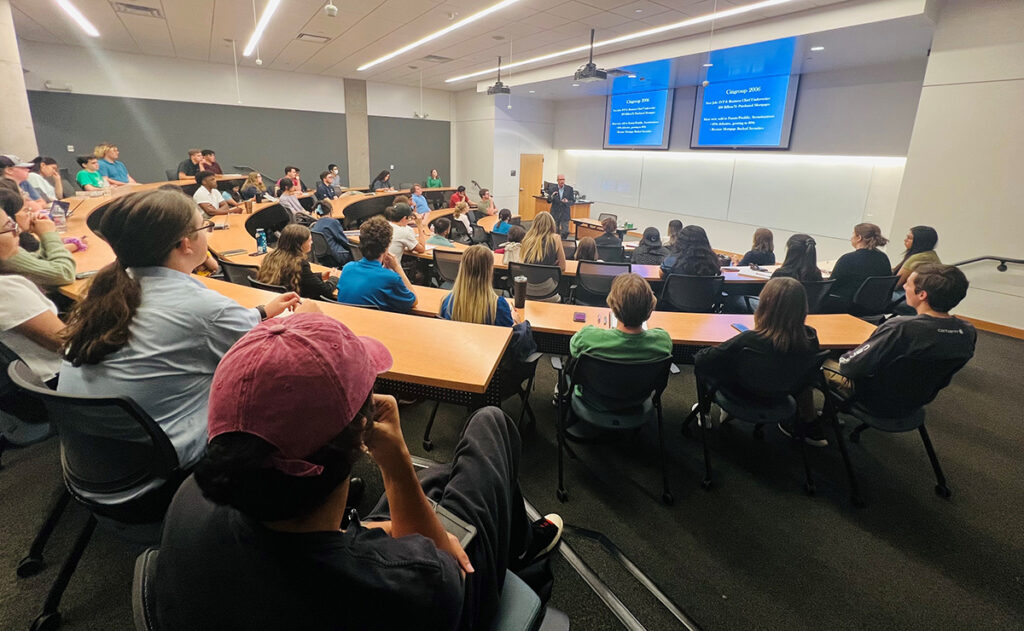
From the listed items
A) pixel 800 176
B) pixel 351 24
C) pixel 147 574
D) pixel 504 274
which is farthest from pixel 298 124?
pixel 147 574

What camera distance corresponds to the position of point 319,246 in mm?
5156

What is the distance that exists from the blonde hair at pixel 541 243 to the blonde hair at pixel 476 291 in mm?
1929

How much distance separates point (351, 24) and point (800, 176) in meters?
7.84

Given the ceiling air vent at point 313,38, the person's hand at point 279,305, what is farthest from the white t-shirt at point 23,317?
the ceiling air vent at point 313,38

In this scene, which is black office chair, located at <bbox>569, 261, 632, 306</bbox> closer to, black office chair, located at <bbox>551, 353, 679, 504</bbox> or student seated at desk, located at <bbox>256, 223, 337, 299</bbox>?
black office chair, located at <bbox>551, 353, 679, 504</bbox>

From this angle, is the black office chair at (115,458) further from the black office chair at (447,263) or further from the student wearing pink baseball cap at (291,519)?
the black office chair at (447,263)

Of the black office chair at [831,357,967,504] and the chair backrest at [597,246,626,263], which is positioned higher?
the chair backrest at [597,246,626,263]

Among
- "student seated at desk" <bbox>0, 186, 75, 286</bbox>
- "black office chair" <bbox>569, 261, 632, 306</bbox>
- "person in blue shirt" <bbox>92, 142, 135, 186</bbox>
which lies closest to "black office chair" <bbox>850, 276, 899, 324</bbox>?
"black office chair" <bbox>569, 261, 632, 306</bbox>

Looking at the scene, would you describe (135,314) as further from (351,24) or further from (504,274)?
(351,24)

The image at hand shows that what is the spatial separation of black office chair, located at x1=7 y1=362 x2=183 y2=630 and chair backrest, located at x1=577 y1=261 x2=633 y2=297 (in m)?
3.42

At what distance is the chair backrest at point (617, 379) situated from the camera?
7.23 ft

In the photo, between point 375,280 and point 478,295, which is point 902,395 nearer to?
point 478,295

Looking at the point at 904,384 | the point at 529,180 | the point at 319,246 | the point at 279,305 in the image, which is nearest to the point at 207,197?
the point at 319,246

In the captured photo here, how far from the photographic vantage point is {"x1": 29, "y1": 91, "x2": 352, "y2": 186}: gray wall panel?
901cm
